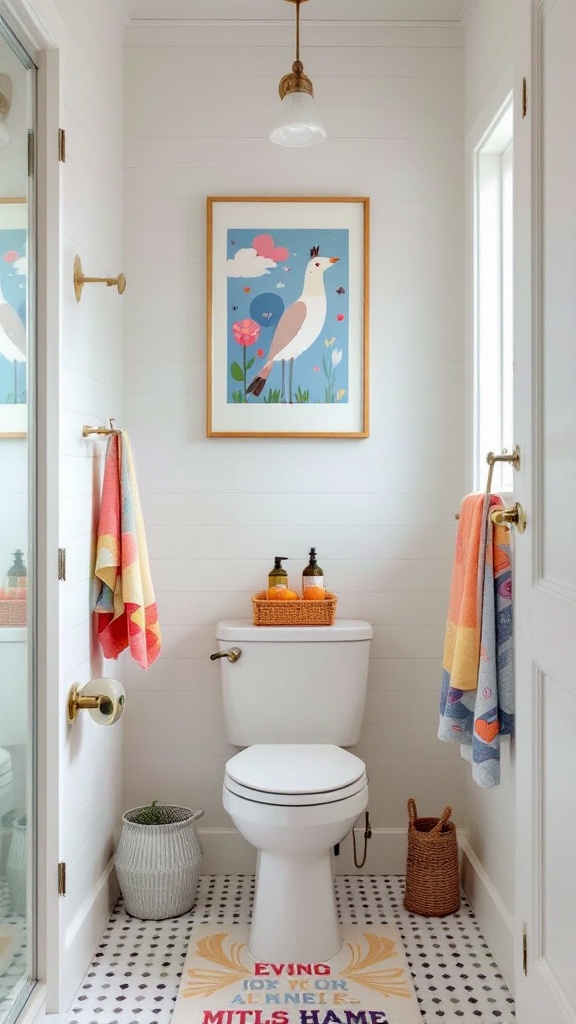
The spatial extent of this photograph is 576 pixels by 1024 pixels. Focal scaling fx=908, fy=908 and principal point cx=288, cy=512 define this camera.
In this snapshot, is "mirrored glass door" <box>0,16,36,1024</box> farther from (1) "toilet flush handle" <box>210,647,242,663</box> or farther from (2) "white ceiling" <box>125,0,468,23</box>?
(2) "white ceiling" <box>125,0,468,23</box>

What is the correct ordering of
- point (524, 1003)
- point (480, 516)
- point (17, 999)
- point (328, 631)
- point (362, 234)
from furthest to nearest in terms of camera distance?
point (362, 234), point (328, 631), point (480, 516), point (17, 999), point (524, 1003)

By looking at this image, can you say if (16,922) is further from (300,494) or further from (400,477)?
(400,477)

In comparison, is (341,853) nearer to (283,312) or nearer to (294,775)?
(294,775)

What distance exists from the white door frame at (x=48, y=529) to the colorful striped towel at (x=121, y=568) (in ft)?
1.18

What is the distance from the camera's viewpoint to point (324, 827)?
7.31ft

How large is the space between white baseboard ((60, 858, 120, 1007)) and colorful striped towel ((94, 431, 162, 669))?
0.63 m

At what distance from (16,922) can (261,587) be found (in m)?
1.26

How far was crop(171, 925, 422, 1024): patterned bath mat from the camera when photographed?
2.07 m

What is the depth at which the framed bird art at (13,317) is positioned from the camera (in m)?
1.77

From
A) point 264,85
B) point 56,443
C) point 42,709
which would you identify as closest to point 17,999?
point 42,709

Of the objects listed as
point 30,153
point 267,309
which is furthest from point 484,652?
point 30,153

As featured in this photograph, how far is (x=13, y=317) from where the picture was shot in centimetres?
183

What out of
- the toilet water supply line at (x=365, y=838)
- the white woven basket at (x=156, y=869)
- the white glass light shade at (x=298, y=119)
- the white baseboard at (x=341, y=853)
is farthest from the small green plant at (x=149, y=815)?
the white glass light shade at (x=298, y=119)

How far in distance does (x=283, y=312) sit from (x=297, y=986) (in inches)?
74.0
